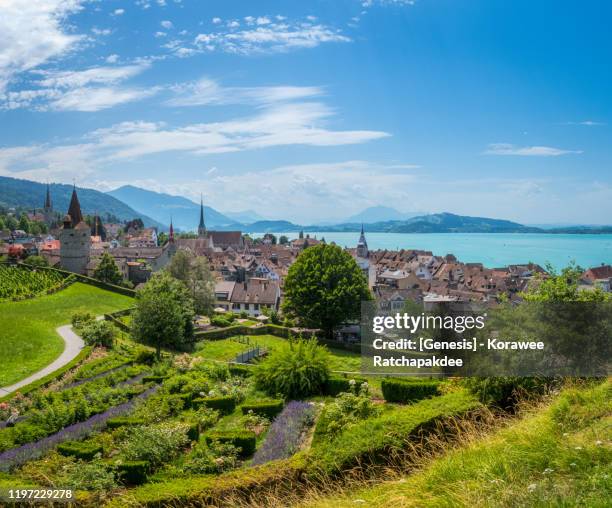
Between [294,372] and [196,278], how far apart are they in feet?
101

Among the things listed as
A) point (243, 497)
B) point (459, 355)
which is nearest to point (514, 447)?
point (243, 497)

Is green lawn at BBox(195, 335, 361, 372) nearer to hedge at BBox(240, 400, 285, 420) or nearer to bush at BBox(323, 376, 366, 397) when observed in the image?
bush at BBox(323, 376, 366, 397)

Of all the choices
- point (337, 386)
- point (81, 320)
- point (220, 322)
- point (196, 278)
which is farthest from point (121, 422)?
point (196, 278)

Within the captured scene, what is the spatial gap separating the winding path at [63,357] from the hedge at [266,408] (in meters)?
11.6

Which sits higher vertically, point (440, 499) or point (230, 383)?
point (440, 499)

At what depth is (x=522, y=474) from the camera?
628cm

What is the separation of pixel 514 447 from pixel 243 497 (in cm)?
446

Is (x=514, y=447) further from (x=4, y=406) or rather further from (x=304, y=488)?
(x=4, y=406)

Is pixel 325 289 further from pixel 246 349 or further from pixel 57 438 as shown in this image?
pixel 57 438

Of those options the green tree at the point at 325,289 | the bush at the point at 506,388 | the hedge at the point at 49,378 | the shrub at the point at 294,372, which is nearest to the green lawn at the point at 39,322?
the hedge at the point at 49,378

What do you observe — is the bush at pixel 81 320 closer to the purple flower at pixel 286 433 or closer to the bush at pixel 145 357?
the bush at pixel 145 357

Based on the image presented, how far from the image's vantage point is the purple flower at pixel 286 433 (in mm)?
12414

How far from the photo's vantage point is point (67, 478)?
11398 millimetres

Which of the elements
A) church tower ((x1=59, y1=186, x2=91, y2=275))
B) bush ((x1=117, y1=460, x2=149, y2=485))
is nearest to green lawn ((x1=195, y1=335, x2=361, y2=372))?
bush ((x1=117, y1=460, x2=149, y2=485))
